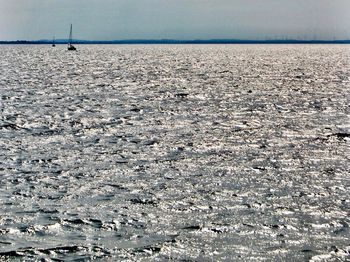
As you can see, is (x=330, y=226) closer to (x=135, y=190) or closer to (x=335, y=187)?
(x=335, y=187)

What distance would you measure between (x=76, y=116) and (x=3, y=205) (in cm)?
3089

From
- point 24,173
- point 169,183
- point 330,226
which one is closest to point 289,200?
point 330,226

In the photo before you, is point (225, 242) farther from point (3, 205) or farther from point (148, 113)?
point (148, 113)

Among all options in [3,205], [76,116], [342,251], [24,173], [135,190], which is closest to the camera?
[342,251]

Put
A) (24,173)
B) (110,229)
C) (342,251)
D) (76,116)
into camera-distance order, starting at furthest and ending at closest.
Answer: (76,116), (24,173), (110,229), (342,251)

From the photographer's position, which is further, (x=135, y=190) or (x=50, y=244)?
(x=135, y=190)

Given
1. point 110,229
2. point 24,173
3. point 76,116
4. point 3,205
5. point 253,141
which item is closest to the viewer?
point 110,229

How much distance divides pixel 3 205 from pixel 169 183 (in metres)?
8.43

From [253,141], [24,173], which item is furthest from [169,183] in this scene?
[253,141]

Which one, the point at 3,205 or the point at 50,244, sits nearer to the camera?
the point at 50,244

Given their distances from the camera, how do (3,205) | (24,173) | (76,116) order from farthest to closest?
(76,116), (24,173), (3,205)

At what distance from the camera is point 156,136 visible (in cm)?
4462

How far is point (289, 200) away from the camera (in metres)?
27.0

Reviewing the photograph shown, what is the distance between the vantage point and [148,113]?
59375 millimetres
